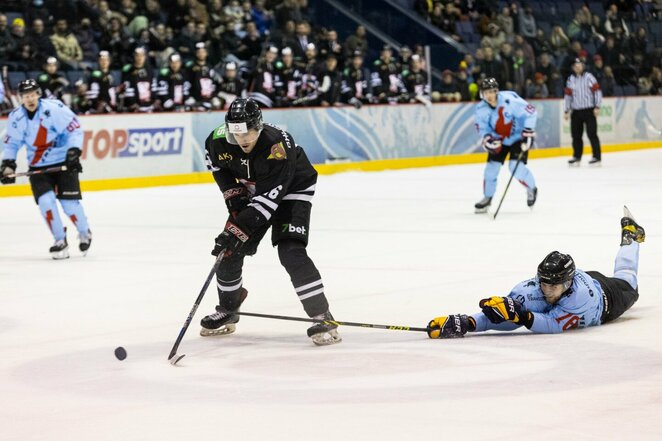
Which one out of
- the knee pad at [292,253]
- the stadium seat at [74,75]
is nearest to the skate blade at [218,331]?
the knee pad at [292,253]

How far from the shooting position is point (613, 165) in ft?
65.6

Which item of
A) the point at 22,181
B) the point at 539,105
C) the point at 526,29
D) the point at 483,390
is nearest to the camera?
the point at 483,390

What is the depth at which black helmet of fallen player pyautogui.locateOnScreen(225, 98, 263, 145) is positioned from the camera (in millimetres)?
5688

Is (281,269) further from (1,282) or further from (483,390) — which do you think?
(483,390)

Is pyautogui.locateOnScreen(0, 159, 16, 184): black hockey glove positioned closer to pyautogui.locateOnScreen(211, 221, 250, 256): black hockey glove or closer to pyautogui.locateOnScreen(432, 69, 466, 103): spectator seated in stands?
pyautogui.locateOnScreen(211, 221, 250, 256): black hockey glove

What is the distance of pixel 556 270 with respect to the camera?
5.66 m

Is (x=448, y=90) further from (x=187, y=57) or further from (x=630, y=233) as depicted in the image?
(x=630, y=233)

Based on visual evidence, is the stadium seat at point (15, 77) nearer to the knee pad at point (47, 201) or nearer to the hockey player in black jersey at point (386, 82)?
the hockey player in black jersey at point (386, 82)

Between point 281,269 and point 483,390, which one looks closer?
point 483,390

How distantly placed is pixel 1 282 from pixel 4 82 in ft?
27.2

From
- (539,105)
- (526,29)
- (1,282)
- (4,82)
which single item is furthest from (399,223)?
(526,29)

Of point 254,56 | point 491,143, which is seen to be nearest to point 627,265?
point 491,143

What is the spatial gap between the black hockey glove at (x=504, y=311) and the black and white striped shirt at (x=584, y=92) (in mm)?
14756

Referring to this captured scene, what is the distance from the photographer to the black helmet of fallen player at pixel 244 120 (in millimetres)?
5688
